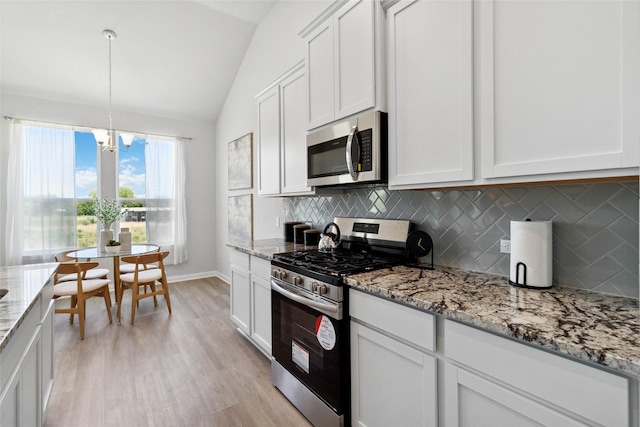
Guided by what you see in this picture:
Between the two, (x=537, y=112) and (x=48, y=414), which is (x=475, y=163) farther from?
(x=48, y=414)

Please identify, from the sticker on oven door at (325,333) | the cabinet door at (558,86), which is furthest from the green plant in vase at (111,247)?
the cabinet door at (558,86)

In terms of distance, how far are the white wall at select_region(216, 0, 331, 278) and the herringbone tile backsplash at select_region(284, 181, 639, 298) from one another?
206 cm

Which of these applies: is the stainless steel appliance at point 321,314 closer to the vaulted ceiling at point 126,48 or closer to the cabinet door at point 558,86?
the cabinet door at point 558,86

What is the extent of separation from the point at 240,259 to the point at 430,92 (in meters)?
2.05

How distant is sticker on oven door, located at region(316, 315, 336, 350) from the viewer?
1587 millimetres

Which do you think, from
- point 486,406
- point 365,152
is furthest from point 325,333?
point 365,152

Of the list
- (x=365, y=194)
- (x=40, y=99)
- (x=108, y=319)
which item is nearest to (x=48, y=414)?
(x=108, y=319)

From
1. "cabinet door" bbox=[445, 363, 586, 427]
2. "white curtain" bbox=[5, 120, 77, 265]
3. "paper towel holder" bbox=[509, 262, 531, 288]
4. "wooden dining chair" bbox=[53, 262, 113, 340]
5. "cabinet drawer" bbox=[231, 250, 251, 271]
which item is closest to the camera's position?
"cabinet door" bbox=[445, 363, 586, 427]

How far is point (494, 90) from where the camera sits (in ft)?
4.04

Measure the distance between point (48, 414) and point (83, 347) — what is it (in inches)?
39.7

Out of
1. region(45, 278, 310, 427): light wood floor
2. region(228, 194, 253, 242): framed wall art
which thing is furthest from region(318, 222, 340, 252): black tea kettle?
region(228, 194, 253, 242): framed wall art

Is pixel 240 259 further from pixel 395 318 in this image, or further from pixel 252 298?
pixel 395 318

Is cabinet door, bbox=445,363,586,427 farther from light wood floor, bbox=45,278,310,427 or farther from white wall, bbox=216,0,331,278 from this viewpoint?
white wall, bbox=216,0,331,278

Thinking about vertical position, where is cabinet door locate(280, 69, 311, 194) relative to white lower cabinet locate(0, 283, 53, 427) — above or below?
above
